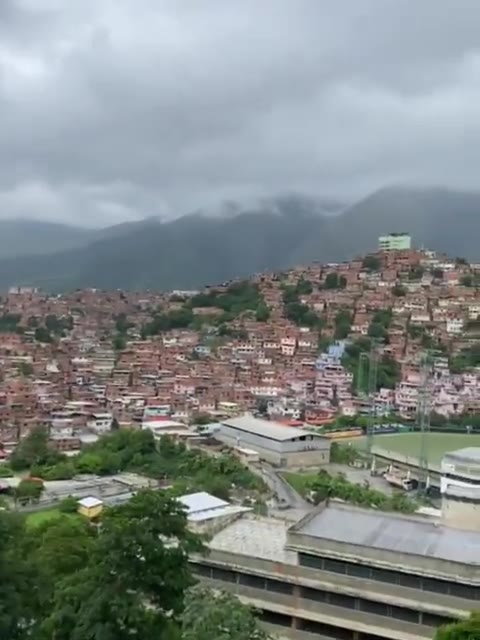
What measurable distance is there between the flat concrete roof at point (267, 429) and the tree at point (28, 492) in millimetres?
5674

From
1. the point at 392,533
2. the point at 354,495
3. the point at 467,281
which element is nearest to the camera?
the point at 392,533

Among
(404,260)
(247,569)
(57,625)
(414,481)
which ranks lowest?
(414,481)

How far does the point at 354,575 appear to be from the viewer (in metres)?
7.30

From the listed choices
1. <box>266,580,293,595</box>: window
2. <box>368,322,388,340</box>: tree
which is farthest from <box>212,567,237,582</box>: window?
<box>368,322,388,340</box>: tree

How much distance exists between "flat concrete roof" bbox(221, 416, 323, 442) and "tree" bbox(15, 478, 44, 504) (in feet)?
18.6

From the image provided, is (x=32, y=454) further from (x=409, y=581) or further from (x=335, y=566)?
(x=409, y=581)

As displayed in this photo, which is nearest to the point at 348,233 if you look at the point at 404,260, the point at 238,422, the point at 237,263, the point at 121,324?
Result: the point at 237,263

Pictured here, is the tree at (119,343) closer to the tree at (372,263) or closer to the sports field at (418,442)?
the tree at (372,263)

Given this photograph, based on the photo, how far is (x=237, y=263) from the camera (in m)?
Answer: 73.9

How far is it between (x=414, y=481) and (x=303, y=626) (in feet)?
37.3

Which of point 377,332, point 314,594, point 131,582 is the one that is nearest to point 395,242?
point 377,332

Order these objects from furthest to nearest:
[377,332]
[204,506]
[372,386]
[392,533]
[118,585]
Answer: [377,332] < [372,386] < [204,506] < [392,533] < [118,585]

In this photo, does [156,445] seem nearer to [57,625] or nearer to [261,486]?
[261,486]

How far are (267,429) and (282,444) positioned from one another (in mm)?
1042
